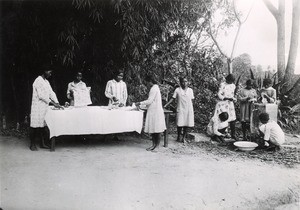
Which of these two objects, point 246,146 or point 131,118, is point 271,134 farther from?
point 131,118

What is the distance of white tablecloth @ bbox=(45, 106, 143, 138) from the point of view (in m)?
6.09

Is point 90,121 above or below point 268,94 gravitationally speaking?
below

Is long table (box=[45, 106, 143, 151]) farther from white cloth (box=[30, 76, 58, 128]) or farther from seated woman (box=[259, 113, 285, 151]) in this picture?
seated woman (box=[259, 113, 285, 151])

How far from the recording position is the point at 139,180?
4629 mm

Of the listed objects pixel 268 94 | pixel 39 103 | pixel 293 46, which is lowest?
pixel 39 103

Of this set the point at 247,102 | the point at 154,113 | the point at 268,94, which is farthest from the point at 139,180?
the point at 268,94

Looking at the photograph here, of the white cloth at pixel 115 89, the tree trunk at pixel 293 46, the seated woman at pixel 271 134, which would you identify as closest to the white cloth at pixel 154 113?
the white cloth at pixel 115 89

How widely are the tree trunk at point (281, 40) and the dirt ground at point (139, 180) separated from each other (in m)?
5.40

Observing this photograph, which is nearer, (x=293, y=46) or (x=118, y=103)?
(x=118, y=103)

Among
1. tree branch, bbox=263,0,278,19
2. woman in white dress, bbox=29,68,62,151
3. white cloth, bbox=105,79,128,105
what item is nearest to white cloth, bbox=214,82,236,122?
white cloth, bbox=105,79,128,105

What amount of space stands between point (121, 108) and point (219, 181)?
105 inches

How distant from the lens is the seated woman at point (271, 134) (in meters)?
6.40

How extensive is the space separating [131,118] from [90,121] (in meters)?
0.80

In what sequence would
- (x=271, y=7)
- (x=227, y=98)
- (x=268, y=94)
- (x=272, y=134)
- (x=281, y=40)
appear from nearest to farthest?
1. (x=272, y=134)
2. (x=227, y=98)
3. (x=268, y=94)
4. (x=271, y=7)
5. (x=281, y=40)
